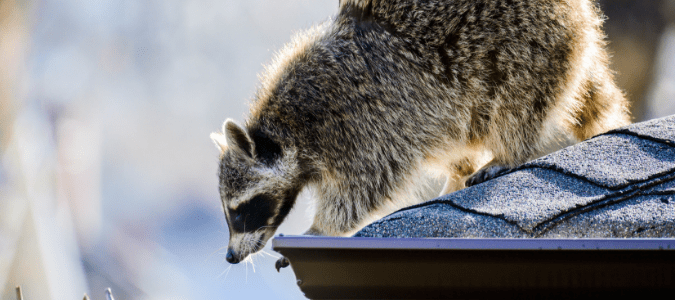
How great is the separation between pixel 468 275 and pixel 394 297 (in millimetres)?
186

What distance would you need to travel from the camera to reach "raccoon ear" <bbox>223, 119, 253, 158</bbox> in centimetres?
252

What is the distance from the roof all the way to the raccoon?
876mm

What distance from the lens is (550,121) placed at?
2502 mm

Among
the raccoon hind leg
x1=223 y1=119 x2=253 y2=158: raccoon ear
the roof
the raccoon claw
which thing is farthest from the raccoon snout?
the raccoon hind leg

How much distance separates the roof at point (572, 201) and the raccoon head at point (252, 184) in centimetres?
120

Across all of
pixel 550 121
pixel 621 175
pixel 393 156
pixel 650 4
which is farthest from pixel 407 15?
pixel 650 4

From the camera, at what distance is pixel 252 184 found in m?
2.58

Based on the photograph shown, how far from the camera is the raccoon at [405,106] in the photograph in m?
2.46

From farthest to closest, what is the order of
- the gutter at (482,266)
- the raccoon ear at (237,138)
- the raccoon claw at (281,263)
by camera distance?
the raccoon ear at (237,138) → the raccoon claw at (281,263) → the gutter at (482,266)

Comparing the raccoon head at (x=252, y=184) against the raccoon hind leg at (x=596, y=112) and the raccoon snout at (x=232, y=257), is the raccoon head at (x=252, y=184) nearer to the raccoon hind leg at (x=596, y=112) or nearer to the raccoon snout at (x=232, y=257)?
the raccoon snout at (x=232, y=257)

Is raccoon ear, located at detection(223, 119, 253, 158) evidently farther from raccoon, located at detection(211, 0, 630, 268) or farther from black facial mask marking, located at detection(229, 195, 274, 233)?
black facial mask marking, located at detection(229, 195, 274, 233)

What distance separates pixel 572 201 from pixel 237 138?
5.49 ft

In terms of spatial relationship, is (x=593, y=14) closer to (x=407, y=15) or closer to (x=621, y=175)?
(x=407, y=15)

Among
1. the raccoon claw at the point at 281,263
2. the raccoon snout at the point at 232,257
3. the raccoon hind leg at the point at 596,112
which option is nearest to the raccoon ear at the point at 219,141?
the raccoon snout at the point at 232,257
